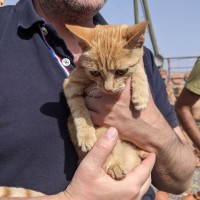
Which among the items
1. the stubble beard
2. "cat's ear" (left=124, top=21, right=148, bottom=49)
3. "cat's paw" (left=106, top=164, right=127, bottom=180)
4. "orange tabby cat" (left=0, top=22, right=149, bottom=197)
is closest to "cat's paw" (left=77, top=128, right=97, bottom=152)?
"orange tabby cat" (left=0, top=22, right=149, bottom=197)

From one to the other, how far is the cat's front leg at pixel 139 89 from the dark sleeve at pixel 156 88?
23 centimetres

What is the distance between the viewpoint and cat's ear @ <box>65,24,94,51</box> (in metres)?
1.78

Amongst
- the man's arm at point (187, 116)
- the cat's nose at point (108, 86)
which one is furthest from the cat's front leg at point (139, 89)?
the man's arm at point (187, 116)

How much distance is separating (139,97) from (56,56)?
0.49m

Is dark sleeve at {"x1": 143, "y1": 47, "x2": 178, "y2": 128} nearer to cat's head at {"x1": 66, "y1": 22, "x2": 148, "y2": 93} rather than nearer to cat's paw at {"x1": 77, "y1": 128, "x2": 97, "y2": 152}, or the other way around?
cat's head at {"x1": 66, "y1": 22, "x2": 148, "y2": 93}

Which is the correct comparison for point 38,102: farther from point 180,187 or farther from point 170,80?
point 170,80

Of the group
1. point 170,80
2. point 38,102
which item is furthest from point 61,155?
point 170,80

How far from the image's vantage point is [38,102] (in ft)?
5.63

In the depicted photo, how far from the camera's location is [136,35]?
1.74 metres

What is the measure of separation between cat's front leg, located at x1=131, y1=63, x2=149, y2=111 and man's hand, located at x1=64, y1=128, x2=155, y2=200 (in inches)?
9.5

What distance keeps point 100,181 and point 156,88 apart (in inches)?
34.7

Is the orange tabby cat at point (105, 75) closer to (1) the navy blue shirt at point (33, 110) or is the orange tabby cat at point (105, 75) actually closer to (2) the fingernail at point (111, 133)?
(1) the navy blue shirt at point (33, 110)

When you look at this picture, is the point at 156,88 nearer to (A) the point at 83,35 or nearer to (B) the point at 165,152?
(B) the point at 165,152

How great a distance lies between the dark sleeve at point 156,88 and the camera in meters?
2.22
